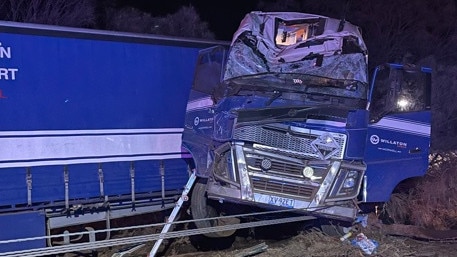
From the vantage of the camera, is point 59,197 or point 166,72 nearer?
point 59,197

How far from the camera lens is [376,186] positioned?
8.23 metres

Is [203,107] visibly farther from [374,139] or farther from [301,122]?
[374,139]

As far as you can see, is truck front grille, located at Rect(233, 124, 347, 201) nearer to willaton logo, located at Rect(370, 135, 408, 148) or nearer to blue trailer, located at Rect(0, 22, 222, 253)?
willaton logo, located at Rect(370, 135, 408, 148)

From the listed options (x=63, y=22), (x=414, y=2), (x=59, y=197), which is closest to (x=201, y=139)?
(x=59, y=197)

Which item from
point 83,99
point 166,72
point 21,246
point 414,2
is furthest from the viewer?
point 414,2

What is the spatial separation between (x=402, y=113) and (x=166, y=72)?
3.58 metres

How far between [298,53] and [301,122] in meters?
1.26

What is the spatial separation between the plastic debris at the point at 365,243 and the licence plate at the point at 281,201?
133cm

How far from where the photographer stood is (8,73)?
734 centimetres

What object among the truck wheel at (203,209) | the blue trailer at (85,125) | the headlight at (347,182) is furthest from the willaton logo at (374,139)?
the blue trailer at (85,125)

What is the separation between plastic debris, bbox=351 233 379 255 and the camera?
24.6ft

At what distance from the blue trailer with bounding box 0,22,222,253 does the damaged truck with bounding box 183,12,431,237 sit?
18.8 inches

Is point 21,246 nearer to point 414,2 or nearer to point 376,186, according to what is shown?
point 376,186

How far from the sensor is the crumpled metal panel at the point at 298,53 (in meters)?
7.73
